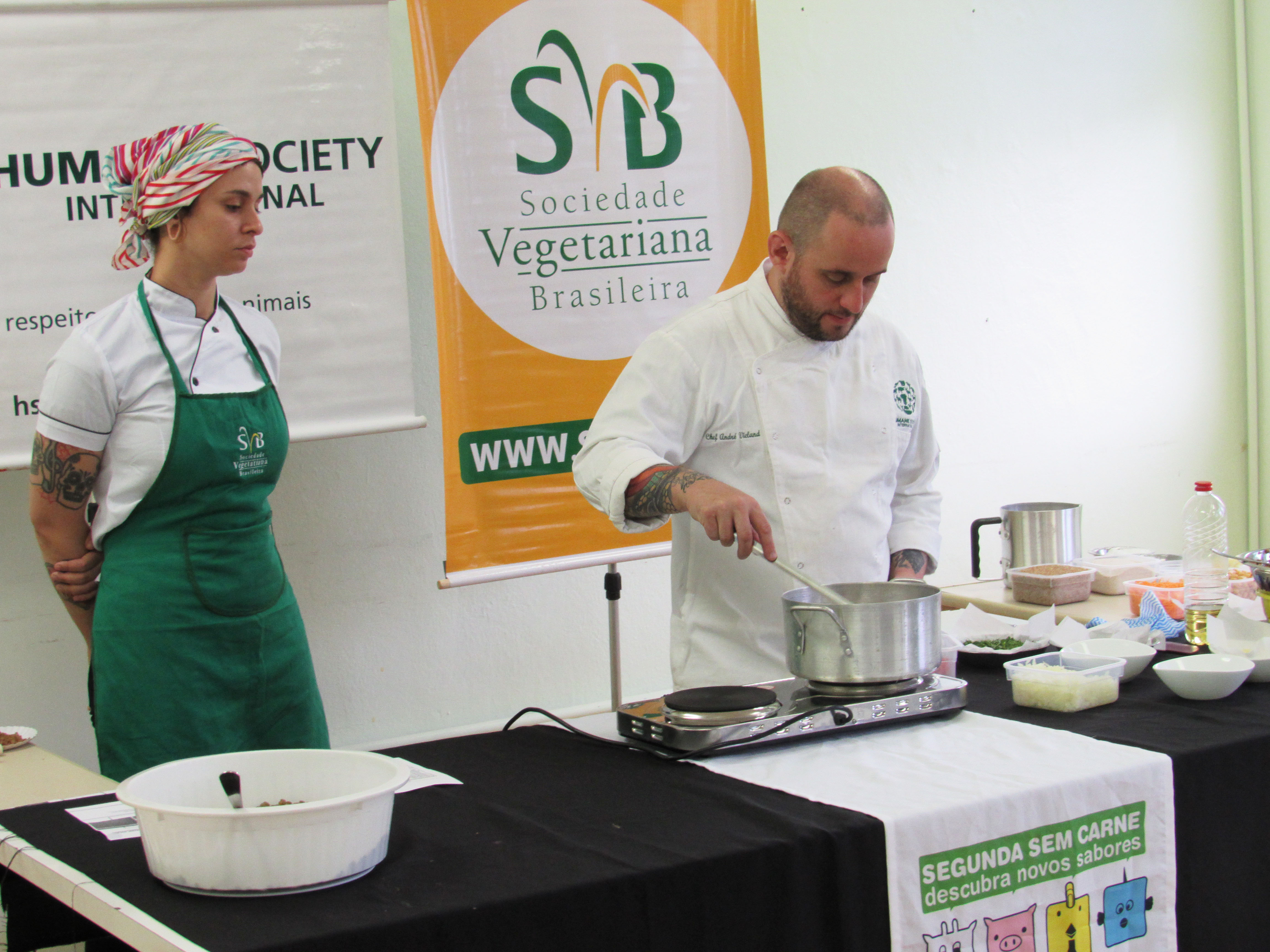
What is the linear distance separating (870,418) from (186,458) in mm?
1151

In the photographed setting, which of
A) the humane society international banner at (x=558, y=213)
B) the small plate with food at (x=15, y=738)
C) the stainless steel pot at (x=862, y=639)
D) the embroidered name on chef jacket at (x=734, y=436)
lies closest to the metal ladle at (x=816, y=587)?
the stainless steel pot at (x=862, y=639)

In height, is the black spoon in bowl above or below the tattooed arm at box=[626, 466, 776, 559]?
below

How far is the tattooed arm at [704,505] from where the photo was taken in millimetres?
1572

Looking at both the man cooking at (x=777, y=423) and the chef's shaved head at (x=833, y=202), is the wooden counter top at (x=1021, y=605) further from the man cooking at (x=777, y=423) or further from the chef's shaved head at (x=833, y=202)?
the chef's shaved head at (x=833, y=202)

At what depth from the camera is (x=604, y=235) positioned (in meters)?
2.94

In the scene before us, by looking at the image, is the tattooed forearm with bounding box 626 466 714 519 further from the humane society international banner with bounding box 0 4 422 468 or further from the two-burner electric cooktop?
the humane society international banner with bounding box 0 4 422 468

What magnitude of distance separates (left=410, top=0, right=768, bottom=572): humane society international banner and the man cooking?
90cm

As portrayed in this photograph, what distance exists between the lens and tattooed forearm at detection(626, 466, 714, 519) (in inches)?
66.7

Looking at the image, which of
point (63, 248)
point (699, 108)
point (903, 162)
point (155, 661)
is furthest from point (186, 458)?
point (903, 162)

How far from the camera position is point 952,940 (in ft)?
4.09

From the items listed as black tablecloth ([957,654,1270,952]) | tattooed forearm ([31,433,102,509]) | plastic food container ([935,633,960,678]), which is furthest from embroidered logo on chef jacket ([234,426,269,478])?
black tablecloth ([957,654,1270,952])

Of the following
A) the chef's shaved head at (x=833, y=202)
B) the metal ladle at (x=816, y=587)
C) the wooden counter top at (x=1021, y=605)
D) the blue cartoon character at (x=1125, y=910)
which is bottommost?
the blue cartoon character at (x=1125, y=910)

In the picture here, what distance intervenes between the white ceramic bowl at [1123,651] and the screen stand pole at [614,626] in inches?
53.8

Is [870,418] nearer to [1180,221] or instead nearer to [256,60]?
[256,60]
